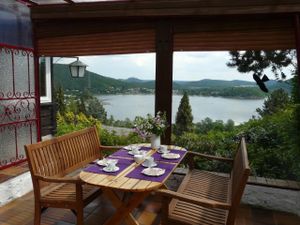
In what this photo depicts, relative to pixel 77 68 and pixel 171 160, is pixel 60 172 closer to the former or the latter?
pixel 171 160

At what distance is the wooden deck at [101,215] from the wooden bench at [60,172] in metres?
0.44

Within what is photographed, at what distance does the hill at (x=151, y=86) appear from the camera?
220 inches

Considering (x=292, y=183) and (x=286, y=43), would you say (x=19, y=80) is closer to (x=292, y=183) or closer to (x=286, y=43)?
(x=286, y=43)

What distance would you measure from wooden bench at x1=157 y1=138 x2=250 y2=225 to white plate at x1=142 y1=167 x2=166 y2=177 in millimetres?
215

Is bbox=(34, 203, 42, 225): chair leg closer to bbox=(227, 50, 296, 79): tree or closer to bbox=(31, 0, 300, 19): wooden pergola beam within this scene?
bbox=(31, 0, 300, 19): wooden pergola beam

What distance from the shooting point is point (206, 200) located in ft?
7.41

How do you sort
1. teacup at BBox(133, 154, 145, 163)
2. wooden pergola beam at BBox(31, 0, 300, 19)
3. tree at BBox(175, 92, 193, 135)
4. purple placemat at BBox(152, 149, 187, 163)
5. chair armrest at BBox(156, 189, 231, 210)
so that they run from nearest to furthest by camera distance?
chair armrest at BBox(156, 189, 231, 210)
teacup at BBox(133, 154, 145, 163)
purple placemat at BBox(152, 149, 187, 163)
wooden pergola beam at BBox(31, 0, 300, 19)
tree at BBox(175, 92, 193, 135)

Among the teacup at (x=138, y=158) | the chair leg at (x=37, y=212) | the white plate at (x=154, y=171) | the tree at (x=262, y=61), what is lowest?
the chair leg at (x=37, y=212)

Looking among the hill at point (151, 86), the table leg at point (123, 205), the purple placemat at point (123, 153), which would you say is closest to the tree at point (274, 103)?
the hill at point (151, 86)

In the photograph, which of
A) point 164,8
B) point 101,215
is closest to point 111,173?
point 101,215

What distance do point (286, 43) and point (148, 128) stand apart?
221 centimetres

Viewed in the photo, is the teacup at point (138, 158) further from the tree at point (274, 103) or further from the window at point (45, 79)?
the window at point (45, 79)

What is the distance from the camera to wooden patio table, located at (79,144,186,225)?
7.59 ft

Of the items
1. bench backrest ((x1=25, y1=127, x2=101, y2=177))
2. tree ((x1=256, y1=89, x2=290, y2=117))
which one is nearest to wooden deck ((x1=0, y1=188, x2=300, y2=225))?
bench backrest ((x1=25, y1=127, x2=101, y2=177))
